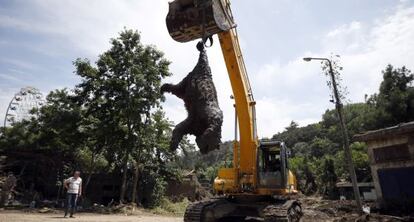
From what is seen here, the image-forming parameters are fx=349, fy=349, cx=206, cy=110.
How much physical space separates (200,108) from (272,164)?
4894mm

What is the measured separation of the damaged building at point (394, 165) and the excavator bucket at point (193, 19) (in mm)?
14590

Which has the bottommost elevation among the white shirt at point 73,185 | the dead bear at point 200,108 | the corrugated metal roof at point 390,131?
the white shirt at point 73,185

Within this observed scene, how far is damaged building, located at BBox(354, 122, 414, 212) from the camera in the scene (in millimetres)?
17516

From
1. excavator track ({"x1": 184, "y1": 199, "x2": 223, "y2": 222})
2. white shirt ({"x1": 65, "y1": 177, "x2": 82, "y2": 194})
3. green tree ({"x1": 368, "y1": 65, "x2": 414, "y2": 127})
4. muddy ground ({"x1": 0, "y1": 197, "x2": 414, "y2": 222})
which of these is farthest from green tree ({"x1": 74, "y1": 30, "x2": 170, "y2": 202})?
green tree ({"x1": 368, "y1": 65, "x2": 414, "y2": 127})

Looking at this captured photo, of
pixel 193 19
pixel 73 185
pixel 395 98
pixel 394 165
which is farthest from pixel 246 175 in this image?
pixel 395 98

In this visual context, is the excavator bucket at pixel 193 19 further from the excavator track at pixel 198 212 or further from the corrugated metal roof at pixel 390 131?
the corrugated metal roof at pixel 390 131

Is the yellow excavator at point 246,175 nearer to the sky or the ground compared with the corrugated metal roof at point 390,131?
nearer to the ground

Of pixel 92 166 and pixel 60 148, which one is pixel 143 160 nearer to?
pixel 92 166

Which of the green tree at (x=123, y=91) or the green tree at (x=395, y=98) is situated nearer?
the green tree at (x=123, y=91)

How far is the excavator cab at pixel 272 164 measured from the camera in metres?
9.21

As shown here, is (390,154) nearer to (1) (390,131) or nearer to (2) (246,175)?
(1) (390,131)

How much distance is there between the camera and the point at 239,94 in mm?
9539

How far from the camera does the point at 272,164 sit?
32.6ft

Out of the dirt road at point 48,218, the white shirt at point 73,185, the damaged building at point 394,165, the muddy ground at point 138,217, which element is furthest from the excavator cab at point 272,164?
the damaged building at point 394,165
